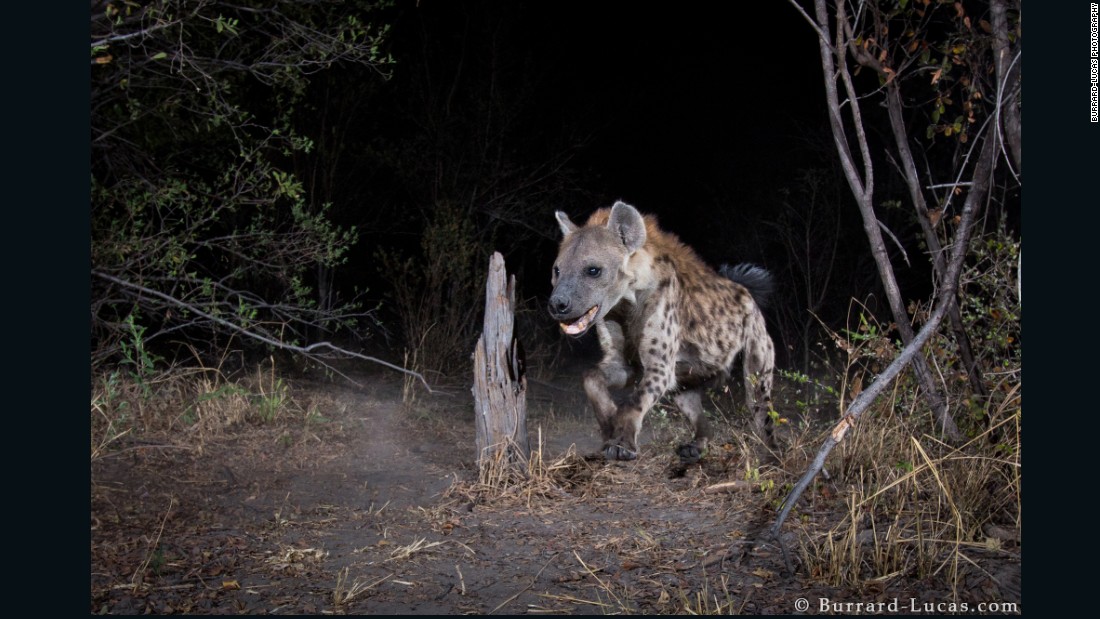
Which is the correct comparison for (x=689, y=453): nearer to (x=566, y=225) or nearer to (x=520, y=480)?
(x=520, y=480)

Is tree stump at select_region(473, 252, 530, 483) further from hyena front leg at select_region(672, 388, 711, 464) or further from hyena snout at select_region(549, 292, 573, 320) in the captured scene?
hyena front leg at select_region(672, 388, 711, 464)

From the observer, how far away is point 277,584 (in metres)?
3.20

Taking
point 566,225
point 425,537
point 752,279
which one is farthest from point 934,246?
point 425,537

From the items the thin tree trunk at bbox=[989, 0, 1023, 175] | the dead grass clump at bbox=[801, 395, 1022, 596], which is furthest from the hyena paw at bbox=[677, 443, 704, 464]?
the thin tree trunk at bbox=[989, 0, 1023, 175]

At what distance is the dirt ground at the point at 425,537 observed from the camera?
303cm

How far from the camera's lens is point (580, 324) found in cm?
446

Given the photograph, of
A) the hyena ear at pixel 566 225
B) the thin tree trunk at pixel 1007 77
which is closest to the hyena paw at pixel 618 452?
the hyena ear at pixel 566 225

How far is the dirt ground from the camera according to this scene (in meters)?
3.03

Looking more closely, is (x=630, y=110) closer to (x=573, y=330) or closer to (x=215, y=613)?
(x=573, y=330)

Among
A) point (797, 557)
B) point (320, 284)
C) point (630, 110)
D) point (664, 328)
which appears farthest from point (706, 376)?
point (630, 110)

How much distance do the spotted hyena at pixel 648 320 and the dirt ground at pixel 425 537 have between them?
11.3 inches

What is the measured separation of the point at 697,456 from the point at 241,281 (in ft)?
16.5

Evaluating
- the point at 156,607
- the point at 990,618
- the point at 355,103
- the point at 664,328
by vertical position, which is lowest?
the point at 156,607

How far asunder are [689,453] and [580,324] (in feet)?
2.87
